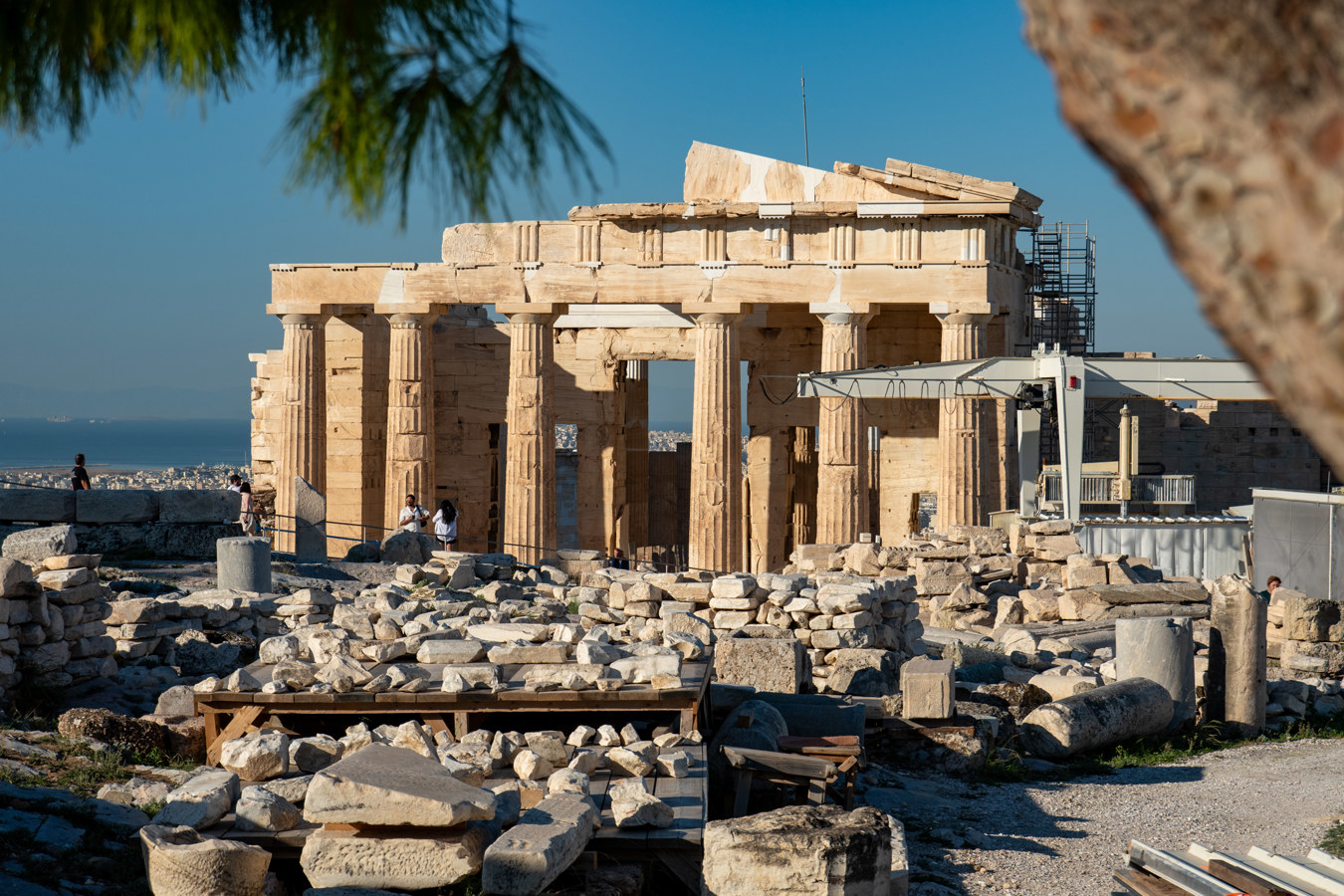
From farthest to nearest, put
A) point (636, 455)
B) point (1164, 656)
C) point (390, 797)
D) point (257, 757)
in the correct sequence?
point (636, 455)
point (1164, 656)
point (257, 757)
point (390, 797)

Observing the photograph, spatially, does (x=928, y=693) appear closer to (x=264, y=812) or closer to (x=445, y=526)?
(x=264, y=812)

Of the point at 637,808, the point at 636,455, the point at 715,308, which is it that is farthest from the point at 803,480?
the point at 637,808

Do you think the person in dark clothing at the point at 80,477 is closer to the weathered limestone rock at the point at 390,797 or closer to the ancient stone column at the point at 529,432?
the ancient stone column at the point at 529,432

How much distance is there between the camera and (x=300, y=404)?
26.8 m

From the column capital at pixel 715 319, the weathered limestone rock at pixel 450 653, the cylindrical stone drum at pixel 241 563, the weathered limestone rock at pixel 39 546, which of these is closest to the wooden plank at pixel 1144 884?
the weathered limestone rock at pixel 450 653

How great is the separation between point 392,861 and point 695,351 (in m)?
19.4

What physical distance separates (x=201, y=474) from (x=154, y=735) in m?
95.0

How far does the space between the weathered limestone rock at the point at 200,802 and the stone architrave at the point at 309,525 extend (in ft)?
43.7

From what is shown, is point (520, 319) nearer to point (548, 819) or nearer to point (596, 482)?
point (596, 482)

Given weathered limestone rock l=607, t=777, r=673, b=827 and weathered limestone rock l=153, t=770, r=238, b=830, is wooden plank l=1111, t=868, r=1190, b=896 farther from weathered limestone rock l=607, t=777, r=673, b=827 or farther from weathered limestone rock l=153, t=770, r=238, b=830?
weathered limestone rock l=153, t=770, r=238, b=830

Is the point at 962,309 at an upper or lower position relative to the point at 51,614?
upper

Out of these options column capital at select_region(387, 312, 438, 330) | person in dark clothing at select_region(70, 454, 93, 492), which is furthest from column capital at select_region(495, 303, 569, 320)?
person in dark clothing at select_region(70, 454, 93, 492)

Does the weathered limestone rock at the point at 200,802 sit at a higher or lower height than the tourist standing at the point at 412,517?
lower

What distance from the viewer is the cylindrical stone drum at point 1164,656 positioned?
13938 millimetres
